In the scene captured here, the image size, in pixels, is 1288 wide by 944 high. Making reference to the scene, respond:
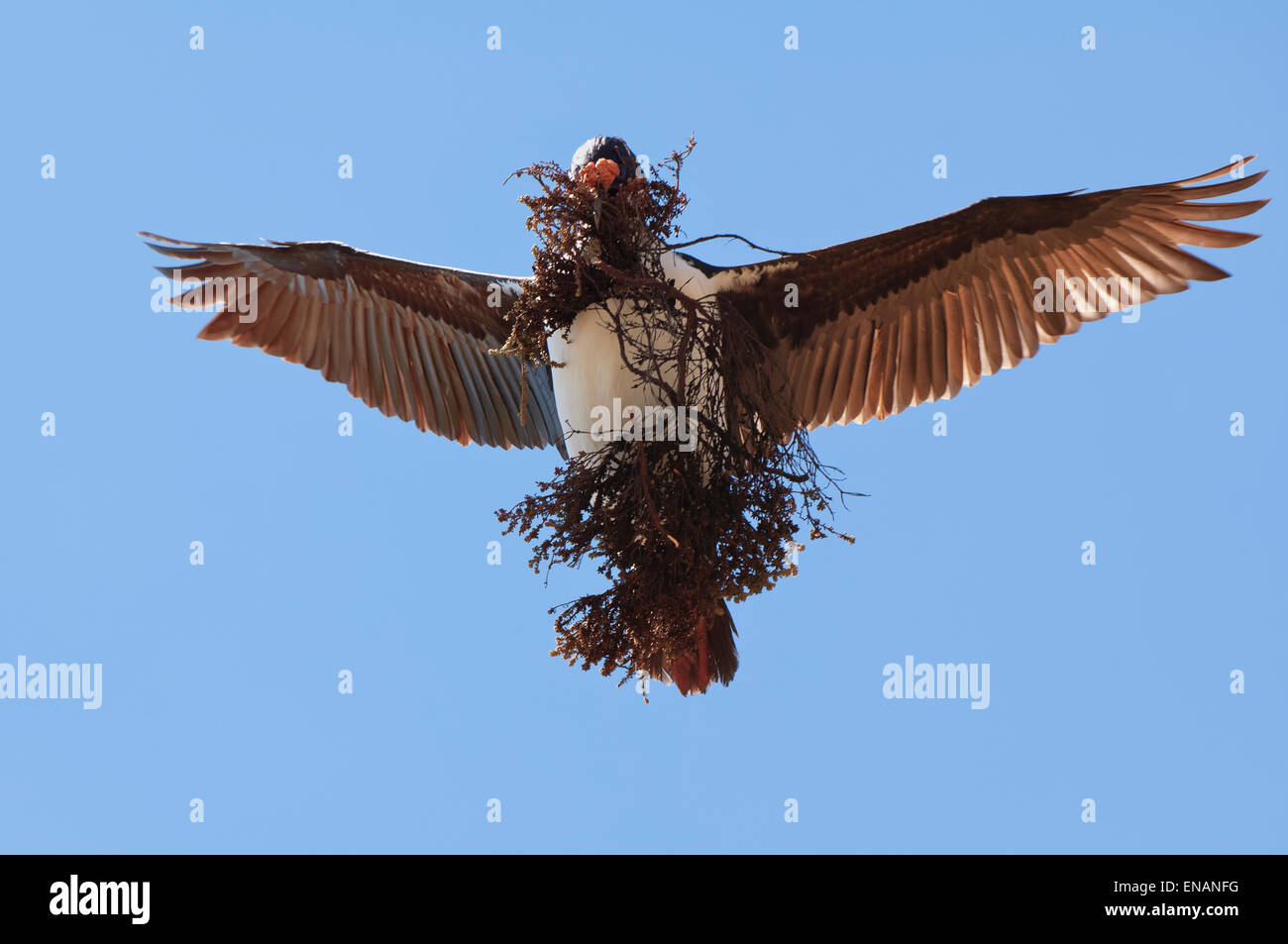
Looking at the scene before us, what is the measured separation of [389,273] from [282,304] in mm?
494

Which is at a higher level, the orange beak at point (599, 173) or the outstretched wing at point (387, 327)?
the orange beak at point (599, 173)

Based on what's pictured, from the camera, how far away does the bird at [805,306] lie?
627cm

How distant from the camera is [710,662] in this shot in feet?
20.0

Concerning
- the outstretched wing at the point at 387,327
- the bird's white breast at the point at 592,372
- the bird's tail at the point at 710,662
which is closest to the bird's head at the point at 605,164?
the bird's white breast at the point at 592,372

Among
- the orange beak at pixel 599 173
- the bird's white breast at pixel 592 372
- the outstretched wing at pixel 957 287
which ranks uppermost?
the orange beak at pixel 599 173

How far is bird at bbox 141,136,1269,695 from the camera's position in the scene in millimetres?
6273

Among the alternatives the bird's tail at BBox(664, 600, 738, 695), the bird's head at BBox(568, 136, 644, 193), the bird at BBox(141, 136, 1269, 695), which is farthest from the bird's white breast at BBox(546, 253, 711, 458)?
the bird's tail at BBox(664, 600, 738, 695)

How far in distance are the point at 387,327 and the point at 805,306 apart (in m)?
1.93

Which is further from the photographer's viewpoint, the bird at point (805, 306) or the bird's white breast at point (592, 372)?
the bird at point (805, 306)

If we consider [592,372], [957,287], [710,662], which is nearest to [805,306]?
[957,287]

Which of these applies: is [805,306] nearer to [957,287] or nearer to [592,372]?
[957,287]

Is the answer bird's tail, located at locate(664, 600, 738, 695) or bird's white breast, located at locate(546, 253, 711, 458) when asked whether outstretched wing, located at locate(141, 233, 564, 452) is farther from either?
bird's tail, located at locate(664, 600, 738, 695)

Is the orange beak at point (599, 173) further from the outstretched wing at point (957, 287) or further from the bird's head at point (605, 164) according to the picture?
the outstretched wing at point (957, 287)

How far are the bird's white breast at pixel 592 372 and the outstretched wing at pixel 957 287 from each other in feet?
2.37
